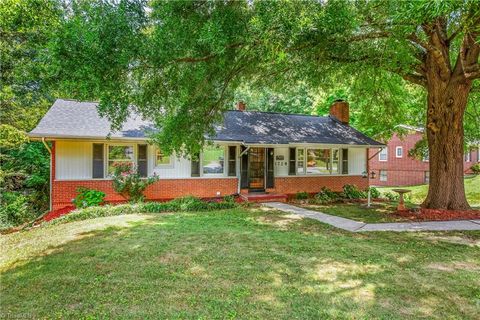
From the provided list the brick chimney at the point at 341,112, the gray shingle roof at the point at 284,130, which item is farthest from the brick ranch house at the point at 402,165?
the gray shingle roof at the point at 284,130

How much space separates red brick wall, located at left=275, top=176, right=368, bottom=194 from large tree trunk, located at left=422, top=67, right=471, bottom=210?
5.47 m

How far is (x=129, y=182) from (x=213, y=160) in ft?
12.8

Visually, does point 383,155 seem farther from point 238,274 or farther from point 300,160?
point 238,274

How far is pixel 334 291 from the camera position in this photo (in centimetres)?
423

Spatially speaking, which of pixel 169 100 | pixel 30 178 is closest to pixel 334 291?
Answer: pixel 169 100

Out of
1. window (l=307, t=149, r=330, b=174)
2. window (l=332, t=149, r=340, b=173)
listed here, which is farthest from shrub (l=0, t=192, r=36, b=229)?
window (l=332, t=149, r=340, b=173)

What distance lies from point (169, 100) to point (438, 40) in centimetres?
885

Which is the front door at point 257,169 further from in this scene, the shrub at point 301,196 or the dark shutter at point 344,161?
the dark shutter at point 344,161

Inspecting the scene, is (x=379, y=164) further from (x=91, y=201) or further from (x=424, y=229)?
(x=91, y=201)

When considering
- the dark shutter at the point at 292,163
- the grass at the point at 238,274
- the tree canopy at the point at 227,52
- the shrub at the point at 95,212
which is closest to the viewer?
the grass at the point at 238,274

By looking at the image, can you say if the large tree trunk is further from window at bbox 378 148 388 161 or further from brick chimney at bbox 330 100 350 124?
window at bbox 378 148 388 161

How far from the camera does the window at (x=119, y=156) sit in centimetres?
1210

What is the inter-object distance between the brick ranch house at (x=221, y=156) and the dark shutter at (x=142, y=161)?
0.04m

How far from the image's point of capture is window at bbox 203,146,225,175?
1357 centimetres
